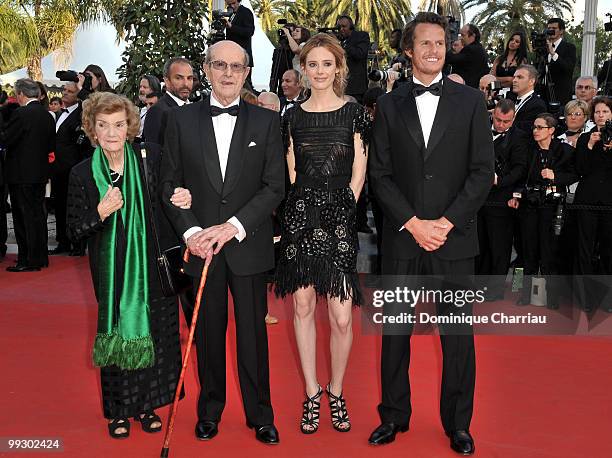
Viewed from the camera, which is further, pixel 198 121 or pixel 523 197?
pixel 523 197

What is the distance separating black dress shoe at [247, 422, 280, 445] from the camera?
3750 mm

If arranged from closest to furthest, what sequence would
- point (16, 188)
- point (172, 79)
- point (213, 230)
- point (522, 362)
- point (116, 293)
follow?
point (213, 230)
point (116, 293)
point (522, 362)
point (172, 79)
point (16, 188)

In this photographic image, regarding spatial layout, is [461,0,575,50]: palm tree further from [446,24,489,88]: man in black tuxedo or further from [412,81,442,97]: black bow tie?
[412,81,442,97]: black bow tie

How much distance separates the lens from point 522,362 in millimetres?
5195

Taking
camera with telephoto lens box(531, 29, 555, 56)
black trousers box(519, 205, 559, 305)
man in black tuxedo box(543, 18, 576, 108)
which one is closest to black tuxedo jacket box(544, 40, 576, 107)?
man in black tuxedo box(543, 18, 576, 108)

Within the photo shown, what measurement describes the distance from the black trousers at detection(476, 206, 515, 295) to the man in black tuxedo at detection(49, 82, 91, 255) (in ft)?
15.1

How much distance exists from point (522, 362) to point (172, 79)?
3.60 metres

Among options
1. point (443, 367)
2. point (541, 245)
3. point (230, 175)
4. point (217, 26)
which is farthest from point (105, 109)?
point (217, 26)

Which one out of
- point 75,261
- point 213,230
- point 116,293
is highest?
point 213,230

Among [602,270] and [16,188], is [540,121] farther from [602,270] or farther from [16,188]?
[16,188]

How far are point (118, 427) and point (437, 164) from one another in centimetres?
201

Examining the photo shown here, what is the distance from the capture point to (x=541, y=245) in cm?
674

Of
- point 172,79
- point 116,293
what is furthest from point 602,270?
point 116,293

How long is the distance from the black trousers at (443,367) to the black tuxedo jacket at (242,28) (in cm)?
624
